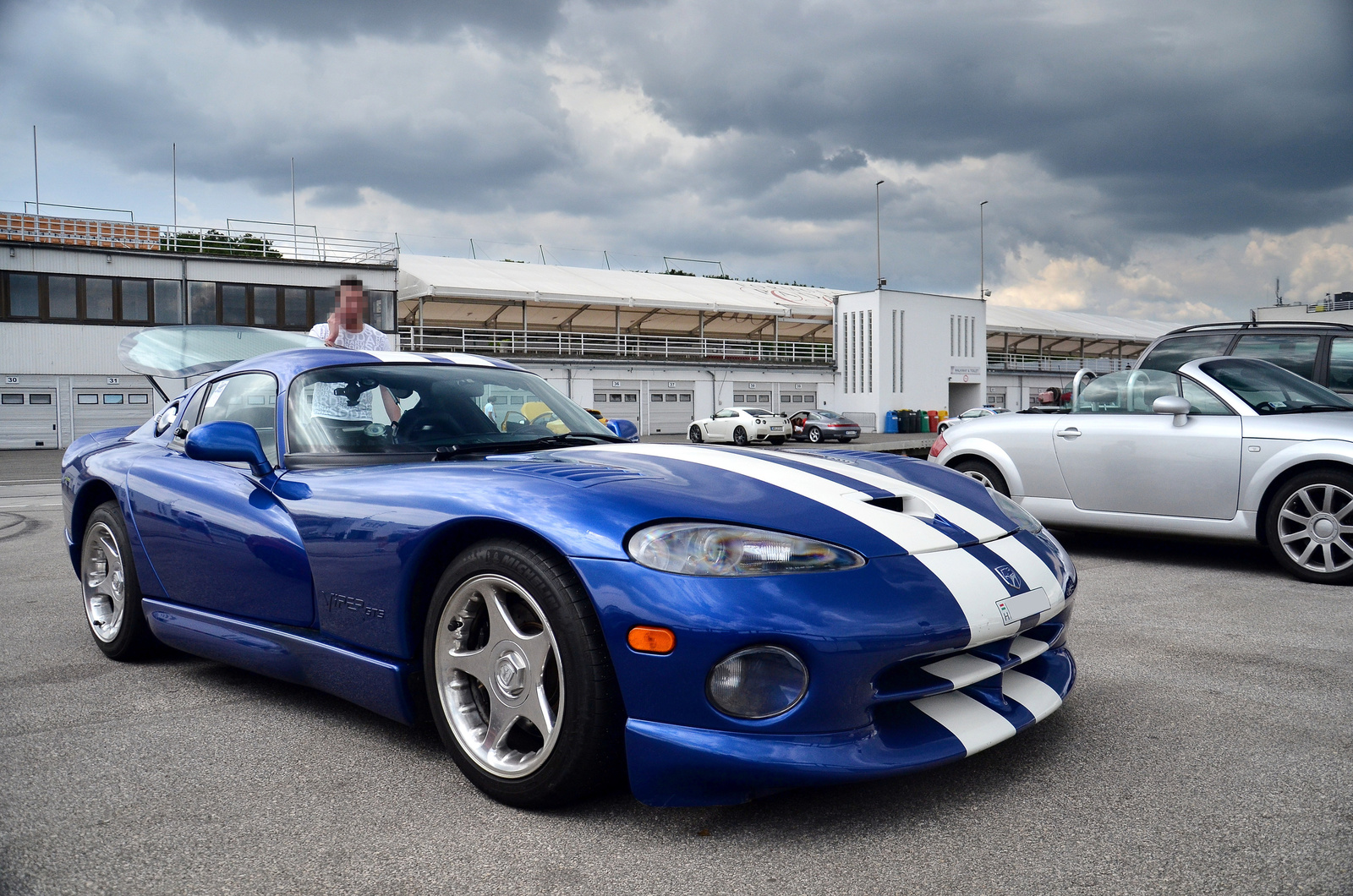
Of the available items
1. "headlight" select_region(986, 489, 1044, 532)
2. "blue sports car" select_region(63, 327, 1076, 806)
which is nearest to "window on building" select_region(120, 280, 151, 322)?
"blue sports car" select_region(63, 327, 1076, 806)

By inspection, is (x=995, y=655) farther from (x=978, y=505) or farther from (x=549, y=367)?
(x=549, y=367)

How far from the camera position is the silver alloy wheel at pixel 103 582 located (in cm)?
382

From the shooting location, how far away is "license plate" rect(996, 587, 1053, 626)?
7.77ft

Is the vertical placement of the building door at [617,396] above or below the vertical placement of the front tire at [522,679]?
above

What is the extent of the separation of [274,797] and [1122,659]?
297 centimetres

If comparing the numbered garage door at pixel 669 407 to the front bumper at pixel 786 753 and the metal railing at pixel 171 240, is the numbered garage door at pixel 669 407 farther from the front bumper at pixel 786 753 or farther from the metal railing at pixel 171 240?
the front bumper at pixel 786 753

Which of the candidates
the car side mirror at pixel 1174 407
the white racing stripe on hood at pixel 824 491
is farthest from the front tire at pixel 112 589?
the car side mirror at pixel 1174 407

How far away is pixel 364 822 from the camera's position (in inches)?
89.9

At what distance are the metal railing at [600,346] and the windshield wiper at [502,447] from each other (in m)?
32.8

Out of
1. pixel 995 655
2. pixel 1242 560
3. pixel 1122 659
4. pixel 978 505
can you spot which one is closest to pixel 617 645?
pixel 995 655

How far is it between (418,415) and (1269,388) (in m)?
5.07

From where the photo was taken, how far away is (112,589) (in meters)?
3.90

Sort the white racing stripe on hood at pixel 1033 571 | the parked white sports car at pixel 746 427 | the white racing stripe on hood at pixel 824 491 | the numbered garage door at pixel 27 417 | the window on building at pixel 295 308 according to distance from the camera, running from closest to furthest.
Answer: the white racing stripe on hood at pixel 824 491 < the white racing stripe on hood at pixel 1033 571 < the numbered garage door at pixel 27 417 < the parked white sports car at pixel 746 427 < the window on building at pixel 295 308

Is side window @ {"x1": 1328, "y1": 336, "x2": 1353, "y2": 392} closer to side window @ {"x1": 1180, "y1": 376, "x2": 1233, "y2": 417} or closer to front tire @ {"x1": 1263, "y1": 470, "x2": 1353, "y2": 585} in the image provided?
side window @ {"x1": 1180, "y1": 376, "x2": 1233, "y2": 417}
